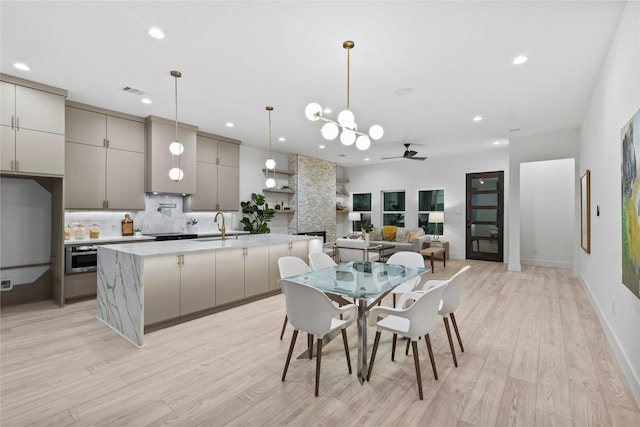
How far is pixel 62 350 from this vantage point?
112 inches

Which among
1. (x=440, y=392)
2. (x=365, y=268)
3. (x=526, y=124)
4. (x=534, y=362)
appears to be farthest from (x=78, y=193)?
(x=526, y=124)

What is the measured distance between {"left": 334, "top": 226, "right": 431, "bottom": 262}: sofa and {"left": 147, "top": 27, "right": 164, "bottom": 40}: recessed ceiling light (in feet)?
15.4

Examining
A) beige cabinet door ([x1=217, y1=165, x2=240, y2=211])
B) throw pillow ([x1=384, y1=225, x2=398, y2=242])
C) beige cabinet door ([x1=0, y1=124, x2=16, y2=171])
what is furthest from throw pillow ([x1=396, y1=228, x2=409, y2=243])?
beige cabinet door ([x1=0, y1=124, x2=16, y2=171])

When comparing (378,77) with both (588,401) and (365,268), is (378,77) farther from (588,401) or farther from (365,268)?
(588,401)

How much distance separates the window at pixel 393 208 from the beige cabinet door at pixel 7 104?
8.47 metres

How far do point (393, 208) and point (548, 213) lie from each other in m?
3.95

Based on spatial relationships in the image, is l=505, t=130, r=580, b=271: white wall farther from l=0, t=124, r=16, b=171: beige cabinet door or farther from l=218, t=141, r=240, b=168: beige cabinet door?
l=0, t=124, r=16, b=171: beige cabinet door

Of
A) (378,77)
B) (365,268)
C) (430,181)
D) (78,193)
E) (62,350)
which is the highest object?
(378,77)

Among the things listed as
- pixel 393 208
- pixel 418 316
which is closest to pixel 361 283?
pixel 418 316

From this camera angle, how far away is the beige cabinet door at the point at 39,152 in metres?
3.72

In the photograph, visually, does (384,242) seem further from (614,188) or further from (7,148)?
(7,148)

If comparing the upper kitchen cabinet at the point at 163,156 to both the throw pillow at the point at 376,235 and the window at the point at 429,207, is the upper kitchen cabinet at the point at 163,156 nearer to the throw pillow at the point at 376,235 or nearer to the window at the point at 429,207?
the throw pillow at the point at 376,235

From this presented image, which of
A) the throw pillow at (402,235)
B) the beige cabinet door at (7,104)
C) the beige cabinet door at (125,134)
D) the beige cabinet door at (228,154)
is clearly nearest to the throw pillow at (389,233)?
the throw pillow at (402,235)

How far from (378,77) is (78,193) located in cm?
446
